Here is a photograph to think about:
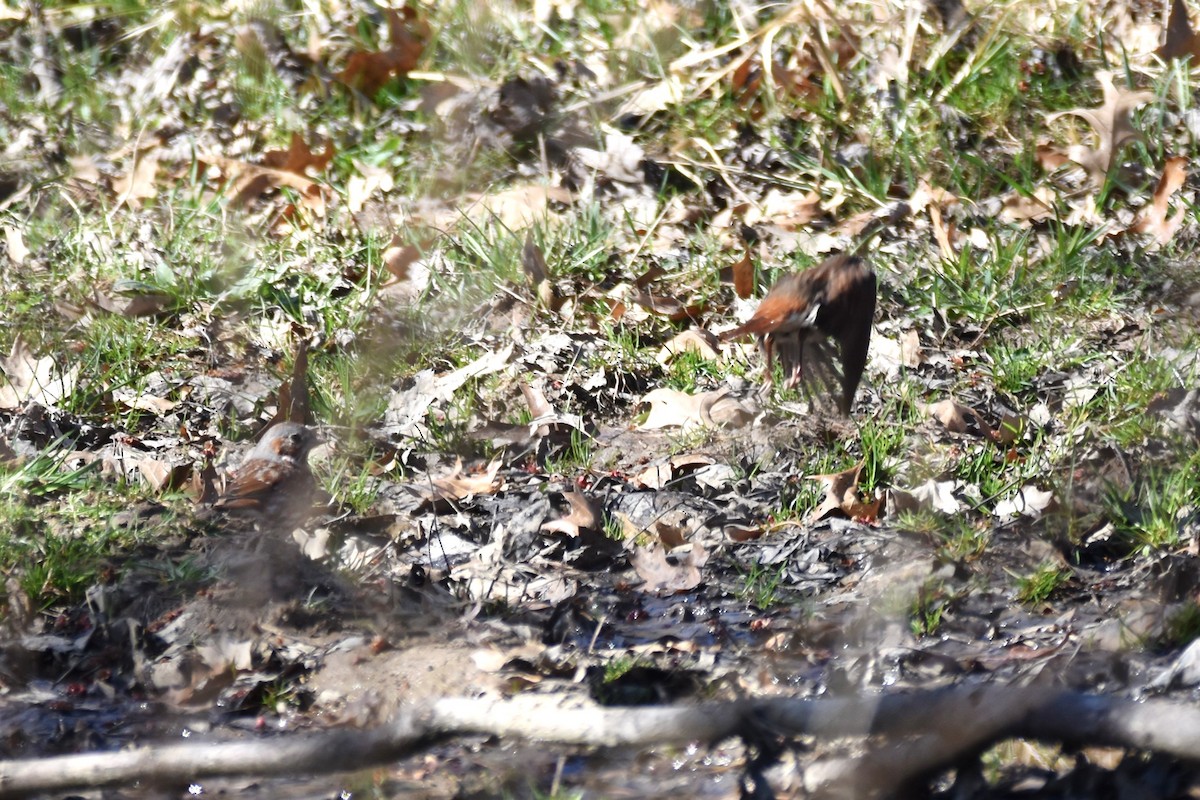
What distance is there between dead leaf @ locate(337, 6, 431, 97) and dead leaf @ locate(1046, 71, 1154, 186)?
9.20 feet

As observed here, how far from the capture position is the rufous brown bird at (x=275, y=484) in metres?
3.41

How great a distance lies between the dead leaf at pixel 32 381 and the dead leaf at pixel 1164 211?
11.8 ft

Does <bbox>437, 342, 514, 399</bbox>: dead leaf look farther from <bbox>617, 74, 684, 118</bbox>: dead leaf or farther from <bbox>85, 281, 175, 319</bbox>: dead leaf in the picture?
<bbox>617, 74, 684, 118</bbox>: dead leaf

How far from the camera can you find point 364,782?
7.89 ft

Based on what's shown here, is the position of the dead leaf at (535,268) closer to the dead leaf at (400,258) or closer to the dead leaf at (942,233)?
the dead leaf at (400,258)

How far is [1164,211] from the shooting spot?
4.42 meters

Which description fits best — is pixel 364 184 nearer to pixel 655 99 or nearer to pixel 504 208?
pixel 504 208

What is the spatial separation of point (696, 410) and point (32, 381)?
210cm

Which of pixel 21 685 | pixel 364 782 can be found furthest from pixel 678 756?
pixel 21 685

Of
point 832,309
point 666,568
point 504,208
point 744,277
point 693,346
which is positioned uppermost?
point 832,309

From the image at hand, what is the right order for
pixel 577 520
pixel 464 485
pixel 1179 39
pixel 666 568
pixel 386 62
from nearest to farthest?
pixel 666 568 < pixel 577 520 < pixel 464 485 < pixel 1179 39 < pixel 386 62

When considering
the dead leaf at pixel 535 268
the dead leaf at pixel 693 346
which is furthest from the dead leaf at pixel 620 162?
the dead leaf at pixel 693 346

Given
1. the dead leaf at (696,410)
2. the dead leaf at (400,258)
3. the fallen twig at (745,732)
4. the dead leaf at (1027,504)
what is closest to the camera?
the fallen twig at (745,732)

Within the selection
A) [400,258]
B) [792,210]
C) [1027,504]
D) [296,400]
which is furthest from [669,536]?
[792,210]
